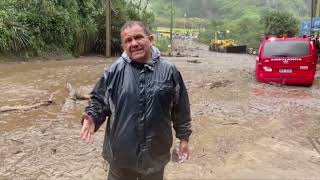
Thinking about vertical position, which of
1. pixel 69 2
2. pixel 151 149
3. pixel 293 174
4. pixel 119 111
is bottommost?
pixel 293 174

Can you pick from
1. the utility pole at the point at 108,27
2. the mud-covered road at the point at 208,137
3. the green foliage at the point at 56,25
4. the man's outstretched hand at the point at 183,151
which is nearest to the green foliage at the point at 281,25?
the green foliage at the point at 56,25

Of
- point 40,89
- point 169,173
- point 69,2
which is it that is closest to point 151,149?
point 169,173

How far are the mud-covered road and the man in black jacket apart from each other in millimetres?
2299

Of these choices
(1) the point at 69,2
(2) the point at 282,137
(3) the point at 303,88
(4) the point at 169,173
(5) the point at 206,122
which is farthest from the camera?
(1) the point at 69,2

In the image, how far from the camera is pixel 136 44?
3.15 metres

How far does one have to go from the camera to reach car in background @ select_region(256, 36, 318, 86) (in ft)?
46.9

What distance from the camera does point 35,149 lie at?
21.2ft

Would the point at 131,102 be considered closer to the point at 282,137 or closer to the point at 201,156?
the point at 201,156

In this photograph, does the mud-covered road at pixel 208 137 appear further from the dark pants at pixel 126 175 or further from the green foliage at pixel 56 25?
the green foliage at pixel 56 25

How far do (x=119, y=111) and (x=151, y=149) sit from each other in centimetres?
33

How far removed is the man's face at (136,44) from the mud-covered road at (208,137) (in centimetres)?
258

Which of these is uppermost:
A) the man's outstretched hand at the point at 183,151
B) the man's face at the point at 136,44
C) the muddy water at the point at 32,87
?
the man's face at the point at 136,44

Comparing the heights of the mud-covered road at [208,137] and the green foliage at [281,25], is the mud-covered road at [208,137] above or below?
below

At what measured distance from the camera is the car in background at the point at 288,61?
14289mm
